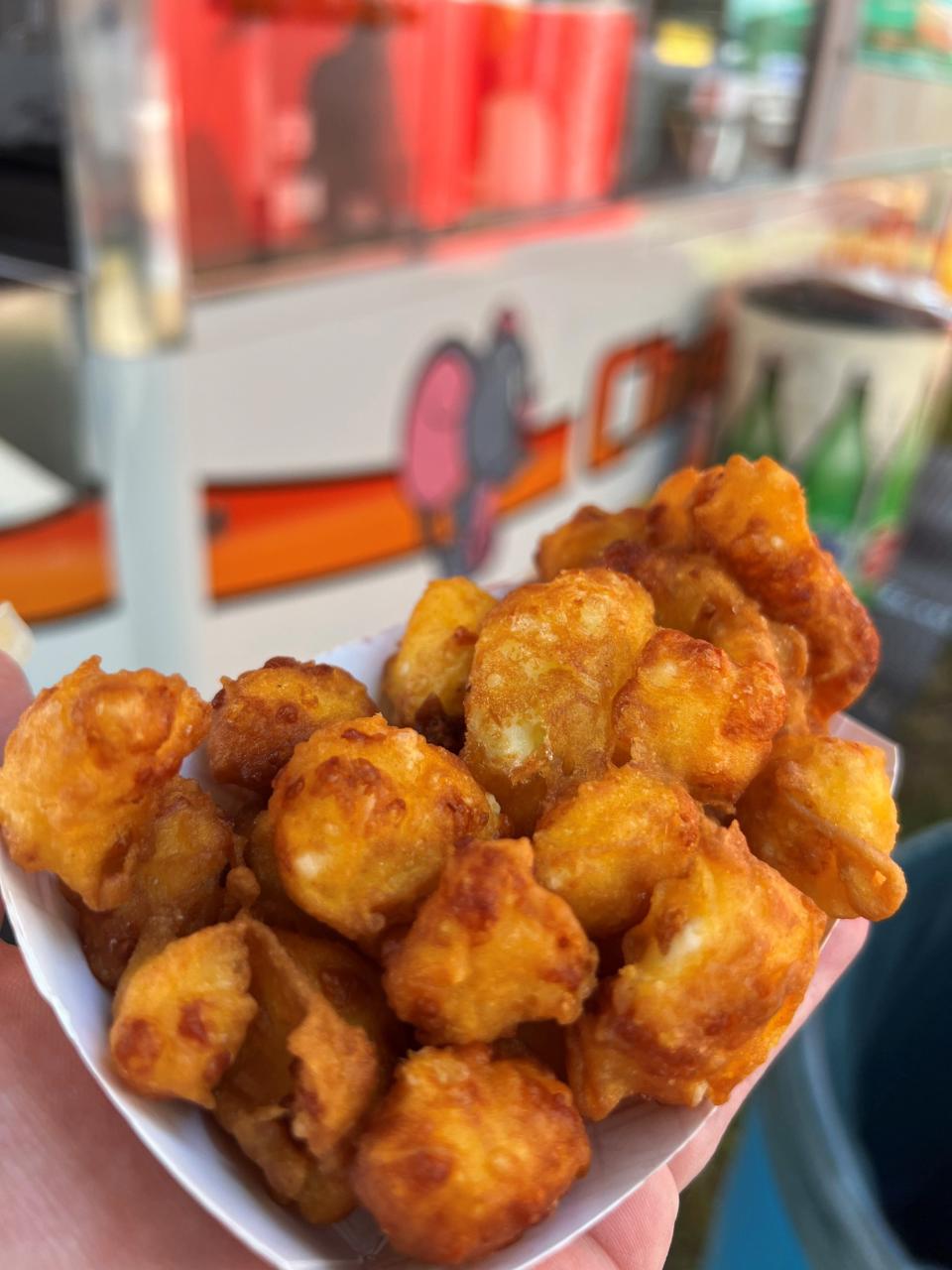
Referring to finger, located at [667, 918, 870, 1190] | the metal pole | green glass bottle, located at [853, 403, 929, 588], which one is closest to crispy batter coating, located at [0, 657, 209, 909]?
finger, located at [667, 918, 870, 1190]

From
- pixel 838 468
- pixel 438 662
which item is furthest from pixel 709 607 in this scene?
pixel 838 468

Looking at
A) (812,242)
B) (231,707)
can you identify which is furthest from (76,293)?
(812,242)

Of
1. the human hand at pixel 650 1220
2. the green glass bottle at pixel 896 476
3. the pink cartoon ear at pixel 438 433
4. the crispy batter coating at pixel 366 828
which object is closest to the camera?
the crispy batter coating at pixel 366 828

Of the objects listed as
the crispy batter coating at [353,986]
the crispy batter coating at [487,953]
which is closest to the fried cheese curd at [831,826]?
the crispy batter coating at [487,953]

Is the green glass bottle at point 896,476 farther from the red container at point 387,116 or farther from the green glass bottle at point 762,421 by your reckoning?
the red container at point 387,116

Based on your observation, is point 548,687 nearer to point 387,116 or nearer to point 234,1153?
point 234,1153

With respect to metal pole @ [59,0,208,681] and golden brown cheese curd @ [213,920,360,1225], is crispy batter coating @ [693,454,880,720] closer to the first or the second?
golden brown cheese curd @ [213,920,360,1225]

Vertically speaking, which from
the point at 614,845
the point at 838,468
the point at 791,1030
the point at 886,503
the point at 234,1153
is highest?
the point at 614,845

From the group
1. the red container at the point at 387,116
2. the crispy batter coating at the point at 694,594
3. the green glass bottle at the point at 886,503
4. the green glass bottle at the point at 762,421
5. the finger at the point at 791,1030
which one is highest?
the red container at the point at 387,116
